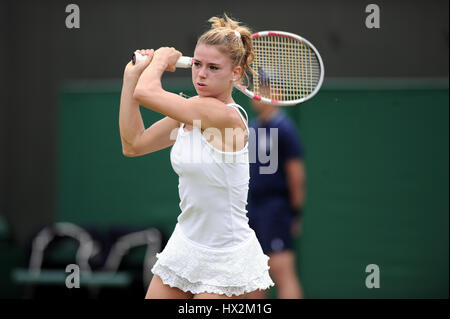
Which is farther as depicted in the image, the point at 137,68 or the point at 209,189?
the point at 137,68

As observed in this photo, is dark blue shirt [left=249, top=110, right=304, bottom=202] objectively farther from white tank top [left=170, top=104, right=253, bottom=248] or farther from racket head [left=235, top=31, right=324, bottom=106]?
white tank top [left=170, top=104, right=253, bottom=248]

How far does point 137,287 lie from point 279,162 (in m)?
1.68

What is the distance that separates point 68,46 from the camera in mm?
6992

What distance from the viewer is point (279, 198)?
17.7 ft

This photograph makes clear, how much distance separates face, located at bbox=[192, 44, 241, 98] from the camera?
9.66 ft

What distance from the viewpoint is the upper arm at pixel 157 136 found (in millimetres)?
3131

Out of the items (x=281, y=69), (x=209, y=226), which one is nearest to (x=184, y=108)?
(x=209, y=226)

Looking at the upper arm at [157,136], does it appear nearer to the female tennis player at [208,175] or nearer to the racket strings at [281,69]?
the female tennis player at [208,175]

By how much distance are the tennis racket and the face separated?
0.44 metres

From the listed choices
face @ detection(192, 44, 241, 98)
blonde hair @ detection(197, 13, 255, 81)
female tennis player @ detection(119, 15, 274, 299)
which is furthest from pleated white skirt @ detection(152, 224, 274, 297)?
blonde hair @ detection(197, 13, 255, 81)

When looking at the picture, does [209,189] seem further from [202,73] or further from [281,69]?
[281,69]

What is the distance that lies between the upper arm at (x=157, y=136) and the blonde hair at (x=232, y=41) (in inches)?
14.5

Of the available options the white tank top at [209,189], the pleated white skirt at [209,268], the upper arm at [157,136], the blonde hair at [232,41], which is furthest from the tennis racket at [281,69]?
the pleated white skirt at [209,268]

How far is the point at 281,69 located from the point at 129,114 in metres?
0.89
